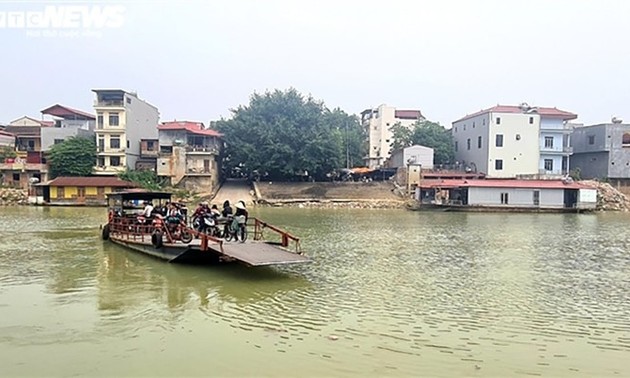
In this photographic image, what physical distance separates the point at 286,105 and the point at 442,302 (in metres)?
46.1

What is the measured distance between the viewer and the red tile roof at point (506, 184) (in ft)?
151

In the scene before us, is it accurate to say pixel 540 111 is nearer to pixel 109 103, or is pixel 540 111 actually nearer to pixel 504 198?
pixel 504 198

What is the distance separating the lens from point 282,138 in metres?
52.8

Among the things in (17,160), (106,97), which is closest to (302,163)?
(106,97)

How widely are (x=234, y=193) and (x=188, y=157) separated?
5.84 metres

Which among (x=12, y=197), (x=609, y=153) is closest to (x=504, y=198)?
(x=609, y=153)

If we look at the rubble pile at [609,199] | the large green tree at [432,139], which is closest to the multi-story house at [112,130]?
the large green tree at [432,139]

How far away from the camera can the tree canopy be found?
52281 millimetres

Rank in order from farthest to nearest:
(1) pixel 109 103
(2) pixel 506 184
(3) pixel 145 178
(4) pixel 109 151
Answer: (1) pixel 109 103 < (4) pixel 109 151 < (3) pixel 145 178 < (2) pixel 506 184

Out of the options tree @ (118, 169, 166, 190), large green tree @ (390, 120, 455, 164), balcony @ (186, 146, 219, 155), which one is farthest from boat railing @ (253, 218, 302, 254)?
large green tree @ (390, 120, 455, 164)

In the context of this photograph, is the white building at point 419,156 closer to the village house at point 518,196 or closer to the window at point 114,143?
the village house at point 518,196

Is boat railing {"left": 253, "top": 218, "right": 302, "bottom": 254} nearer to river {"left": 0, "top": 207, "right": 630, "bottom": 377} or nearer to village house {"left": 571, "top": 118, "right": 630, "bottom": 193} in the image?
river {"left": 0, "top": 207, "right": 630, "bottom": 377}

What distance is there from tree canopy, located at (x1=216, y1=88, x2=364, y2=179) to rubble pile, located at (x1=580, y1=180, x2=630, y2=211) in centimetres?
2483

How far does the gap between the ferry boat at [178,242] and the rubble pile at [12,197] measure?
27.6 meters
